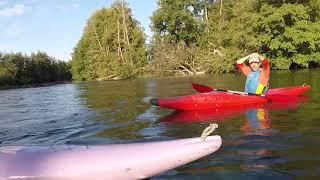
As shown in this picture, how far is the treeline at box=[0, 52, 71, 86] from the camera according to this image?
51000 millimetres

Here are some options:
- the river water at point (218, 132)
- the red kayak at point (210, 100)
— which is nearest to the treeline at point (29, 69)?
the river water at point (218, 132)

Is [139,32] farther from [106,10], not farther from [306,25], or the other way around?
[306,25]

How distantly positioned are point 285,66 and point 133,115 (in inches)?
927

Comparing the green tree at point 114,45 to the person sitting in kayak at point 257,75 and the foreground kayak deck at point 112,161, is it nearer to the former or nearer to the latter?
the person sitting in kayak at point 257,75

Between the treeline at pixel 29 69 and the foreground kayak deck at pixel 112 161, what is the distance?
46.9m

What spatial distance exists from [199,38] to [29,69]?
24123 millimetres

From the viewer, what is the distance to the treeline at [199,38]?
3191 cm

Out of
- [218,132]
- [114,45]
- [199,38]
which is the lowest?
[218,132]

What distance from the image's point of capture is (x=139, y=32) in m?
44.8

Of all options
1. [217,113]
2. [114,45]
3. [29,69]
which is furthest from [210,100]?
[29,69]

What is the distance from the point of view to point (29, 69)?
56438mm

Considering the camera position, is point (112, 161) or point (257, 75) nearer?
point (112, 161)

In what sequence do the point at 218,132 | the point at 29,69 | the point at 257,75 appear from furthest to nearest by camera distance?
the point at 29,69, the point at 257,75, the point at 218,132

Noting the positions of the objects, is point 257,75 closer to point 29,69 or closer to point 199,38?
point 199,38
